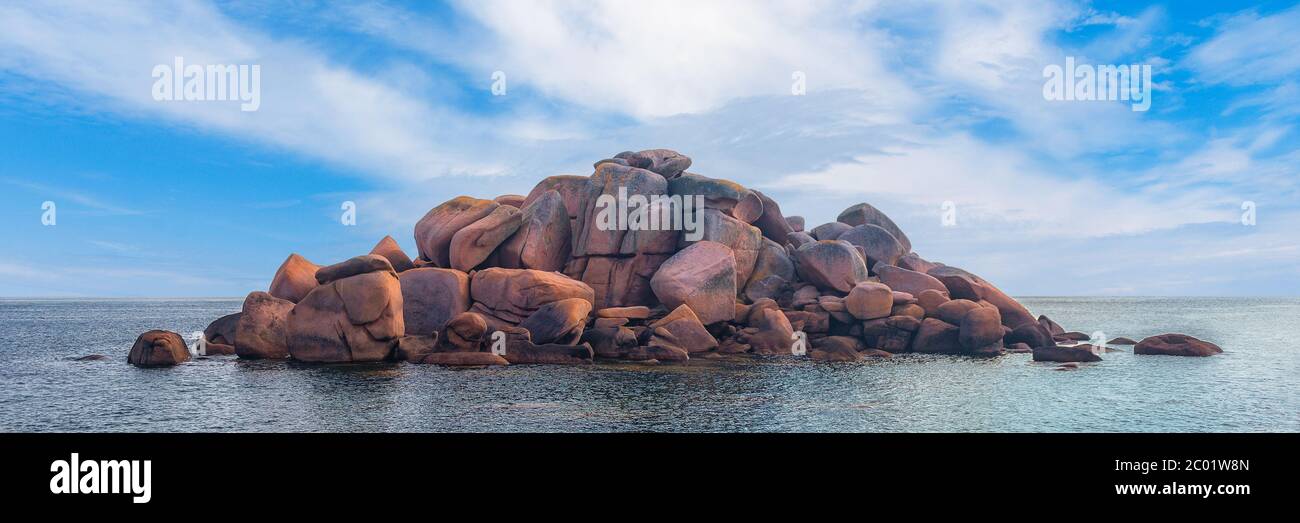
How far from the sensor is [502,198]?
44.5 metres

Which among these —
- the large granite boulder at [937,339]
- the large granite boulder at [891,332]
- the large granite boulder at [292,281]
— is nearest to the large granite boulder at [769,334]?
the large granite boulder at [891,332]

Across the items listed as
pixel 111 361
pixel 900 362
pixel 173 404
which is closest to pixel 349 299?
pixel 173 404

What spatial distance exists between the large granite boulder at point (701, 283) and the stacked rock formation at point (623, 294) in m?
0.07

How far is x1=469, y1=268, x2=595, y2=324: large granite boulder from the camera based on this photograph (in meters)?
33.7

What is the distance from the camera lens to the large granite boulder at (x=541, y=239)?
38.2 meters

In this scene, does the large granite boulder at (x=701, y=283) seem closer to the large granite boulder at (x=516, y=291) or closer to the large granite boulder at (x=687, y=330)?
the large granite boulder at (x=687, y=330)

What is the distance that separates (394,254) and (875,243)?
2666 cm

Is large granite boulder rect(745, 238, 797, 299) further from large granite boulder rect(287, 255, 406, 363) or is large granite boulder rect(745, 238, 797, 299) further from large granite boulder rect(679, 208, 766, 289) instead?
large granite boulder rect(287, 255, 406, 363)

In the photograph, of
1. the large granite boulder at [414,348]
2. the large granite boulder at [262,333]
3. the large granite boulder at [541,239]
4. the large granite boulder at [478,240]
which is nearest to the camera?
the large granite boulder at [414,348]

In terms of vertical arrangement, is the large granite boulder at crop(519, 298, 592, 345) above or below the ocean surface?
above

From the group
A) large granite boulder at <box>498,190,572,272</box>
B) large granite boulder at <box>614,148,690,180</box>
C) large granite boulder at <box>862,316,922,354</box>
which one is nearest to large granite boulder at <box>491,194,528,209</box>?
large granite boulder at <box>498,190,572,272</box>

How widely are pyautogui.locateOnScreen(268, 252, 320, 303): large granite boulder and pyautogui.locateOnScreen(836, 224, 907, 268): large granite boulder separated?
28.9 meters

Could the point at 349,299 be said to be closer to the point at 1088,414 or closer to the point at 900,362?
the point at 900,362

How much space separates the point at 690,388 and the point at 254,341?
18691 mm
